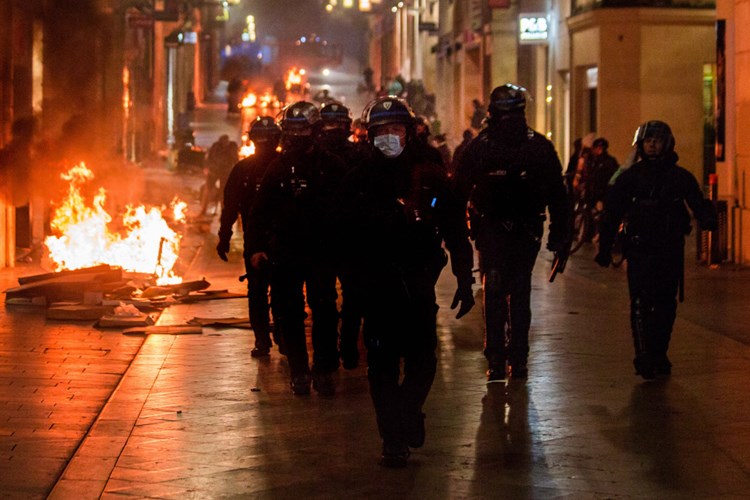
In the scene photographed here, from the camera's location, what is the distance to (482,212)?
9.50 metres

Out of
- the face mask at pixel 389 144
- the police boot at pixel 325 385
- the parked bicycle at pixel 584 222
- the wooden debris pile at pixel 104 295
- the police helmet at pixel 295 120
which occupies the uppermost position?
the police helmet at pixel 295 120

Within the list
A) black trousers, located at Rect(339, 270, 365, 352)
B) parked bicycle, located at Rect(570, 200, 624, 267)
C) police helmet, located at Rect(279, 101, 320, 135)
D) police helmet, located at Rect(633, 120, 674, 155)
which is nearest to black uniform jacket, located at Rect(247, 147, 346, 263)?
police helmet, located at Rect(279, 101, 320, 135)

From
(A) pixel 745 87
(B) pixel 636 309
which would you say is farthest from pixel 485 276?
(A) pixel 745 87

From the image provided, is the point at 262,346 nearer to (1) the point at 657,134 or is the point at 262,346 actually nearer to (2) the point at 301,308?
(2) the point at 301,308

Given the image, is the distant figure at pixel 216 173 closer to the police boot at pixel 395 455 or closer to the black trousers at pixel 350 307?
the black trousers at pixel 350 307

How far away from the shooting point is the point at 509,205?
369 inches

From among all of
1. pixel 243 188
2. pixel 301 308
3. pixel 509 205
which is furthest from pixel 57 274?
pixel 509 205

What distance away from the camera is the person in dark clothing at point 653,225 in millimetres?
9461

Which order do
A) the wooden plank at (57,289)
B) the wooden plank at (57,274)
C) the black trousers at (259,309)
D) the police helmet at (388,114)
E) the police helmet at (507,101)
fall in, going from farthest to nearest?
the wooden plank at (57,274)
the wooden plank at (57,289)
the black trousers at (259,309)
the police helmet at (507,101)
the police helmet at (388,114)

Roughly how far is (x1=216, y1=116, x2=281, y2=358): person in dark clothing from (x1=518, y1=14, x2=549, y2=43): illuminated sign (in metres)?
24.2

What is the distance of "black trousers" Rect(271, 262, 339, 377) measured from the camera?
9.18m

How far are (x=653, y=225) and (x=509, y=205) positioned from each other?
965mm

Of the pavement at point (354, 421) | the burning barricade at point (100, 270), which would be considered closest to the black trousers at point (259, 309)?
the pavement at point (354, 421)

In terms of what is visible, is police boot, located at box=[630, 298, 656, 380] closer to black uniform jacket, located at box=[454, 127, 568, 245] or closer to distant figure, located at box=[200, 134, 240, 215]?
black uniform jacket, located at box=[454, 127, 568, 245]
